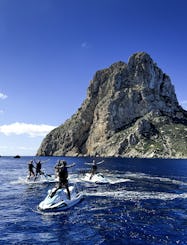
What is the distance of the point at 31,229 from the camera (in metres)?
23.2

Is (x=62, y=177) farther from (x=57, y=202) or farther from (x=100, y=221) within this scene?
(x=100, y=221)

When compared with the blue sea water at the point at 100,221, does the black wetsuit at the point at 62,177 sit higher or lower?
higher

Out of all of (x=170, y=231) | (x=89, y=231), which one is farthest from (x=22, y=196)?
(x=170, y=231)

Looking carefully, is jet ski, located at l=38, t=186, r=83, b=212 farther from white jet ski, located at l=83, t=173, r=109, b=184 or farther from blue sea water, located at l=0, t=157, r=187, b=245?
white jet ski, located at l=83, t=173, r=109, b=184

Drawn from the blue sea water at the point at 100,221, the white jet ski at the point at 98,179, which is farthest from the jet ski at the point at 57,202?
the white jet ski at the point at 98,179

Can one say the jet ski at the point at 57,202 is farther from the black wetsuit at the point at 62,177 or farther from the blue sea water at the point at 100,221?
the black wetsuit at the point at 62,177

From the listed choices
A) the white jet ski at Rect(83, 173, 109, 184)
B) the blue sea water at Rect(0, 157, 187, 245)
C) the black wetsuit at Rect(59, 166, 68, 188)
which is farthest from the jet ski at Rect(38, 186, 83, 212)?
the white jet ski at Rect(83, 173, 109, 184)

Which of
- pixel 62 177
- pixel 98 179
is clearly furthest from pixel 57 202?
pixel 98 179

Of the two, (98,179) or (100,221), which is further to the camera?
(98,179)

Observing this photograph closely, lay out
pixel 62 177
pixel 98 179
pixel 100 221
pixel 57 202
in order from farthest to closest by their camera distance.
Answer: pixel 98 179, pixel 62 177, pixel 57 202, pixel 100 221

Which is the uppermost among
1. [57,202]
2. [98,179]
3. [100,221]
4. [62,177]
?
[62,177]

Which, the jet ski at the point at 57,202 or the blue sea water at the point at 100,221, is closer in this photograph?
the blue sea water at the point at 100,221

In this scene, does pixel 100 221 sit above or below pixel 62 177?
below

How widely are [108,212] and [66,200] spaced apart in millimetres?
4801
